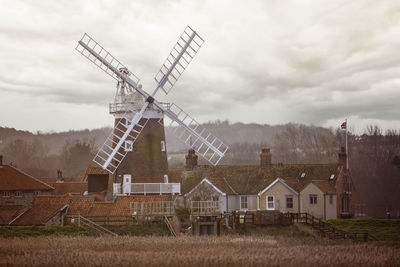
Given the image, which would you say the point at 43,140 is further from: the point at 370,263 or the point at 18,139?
the point at 370,263

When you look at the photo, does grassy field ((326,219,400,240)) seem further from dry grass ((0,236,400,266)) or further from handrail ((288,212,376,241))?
dry grass ((0,236,400,266))

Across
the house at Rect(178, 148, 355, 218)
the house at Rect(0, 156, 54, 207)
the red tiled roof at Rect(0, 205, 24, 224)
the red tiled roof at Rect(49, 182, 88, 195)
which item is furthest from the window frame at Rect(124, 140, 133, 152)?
the red tiled roof at Rect(49, 182, 88, 195)

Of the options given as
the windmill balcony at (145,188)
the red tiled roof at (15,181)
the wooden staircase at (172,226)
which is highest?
the red tiled roof at (15,181)

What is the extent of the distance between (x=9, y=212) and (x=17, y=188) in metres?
3.52

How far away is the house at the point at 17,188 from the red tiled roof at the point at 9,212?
1.52m

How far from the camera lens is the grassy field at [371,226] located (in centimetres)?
5088

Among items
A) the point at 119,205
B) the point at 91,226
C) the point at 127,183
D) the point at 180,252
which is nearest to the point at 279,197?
the point at 127,183

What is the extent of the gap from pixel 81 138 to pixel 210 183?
10444cm

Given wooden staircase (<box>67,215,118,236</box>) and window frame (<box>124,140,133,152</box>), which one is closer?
wooden staircase (<box>67,215,118,236</box>)

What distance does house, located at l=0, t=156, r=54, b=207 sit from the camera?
51375 mm

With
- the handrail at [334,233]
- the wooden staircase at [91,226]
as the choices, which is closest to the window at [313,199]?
the handrail at [334,233]

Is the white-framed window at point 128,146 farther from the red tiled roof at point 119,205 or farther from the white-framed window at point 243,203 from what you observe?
the white-framed window at point 243,203

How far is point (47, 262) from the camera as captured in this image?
1006 inches

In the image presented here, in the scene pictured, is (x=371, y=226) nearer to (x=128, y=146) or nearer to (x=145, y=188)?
(x=145, y=188)
